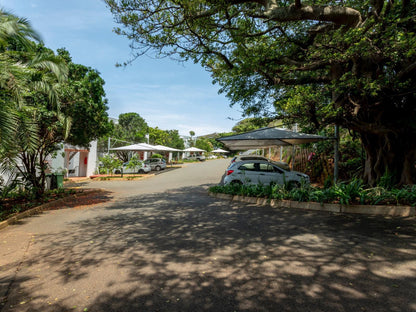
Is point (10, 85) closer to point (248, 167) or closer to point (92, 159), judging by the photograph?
point (248, 167)

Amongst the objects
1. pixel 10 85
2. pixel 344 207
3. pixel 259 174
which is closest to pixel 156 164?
pixel 259 174

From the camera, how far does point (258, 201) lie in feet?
27.0

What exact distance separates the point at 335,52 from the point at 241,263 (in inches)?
240

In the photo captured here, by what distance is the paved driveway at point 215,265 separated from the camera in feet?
8.98

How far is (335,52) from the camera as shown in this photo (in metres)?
6.64

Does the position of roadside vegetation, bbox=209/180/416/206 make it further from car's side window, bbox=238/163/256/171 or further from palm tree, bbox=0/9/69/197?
palm tree, bbox=0/9/69/197

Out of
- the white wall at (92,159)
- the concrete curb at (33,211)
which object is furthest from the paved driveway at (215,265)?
the white wall at (92,159)

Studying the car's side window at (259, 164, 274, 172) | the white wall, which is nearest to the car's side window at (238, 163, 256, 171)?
the car's side window at (259, 164, 274, 172)

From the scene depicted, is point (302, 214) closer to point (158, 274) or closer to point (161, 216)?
point (161, 216)

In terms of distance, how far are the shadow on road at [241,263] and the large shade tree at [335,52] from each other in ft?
11.0

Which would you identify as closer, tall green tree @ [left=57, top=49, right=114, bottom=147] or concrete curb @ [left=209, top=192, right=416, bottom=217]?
concrete curb @ [left=209, top=192, right=416, bottom=217]

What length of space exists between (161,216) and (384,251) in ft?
16.6

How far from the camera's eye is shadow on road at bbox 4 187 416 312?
8.92 ft

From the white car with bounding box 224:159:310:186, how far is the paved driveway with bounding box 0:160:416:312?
412cm
